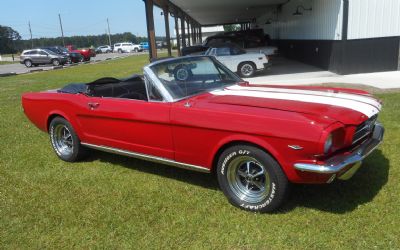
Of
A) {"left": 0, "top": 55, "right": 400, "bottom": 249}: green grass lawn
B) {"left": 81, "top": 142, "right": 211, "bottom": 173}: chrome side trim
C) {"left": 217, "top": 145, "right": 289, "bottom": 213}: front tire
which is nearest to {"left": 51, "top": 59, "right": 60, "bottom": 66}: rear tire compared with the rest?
{"left": 0, "top": 55, "right": 400, "bottom": 249}: green grass lawn

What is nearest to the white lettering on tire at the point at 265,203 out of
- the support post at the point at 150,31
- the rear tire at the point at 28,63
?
the support post at the point at 150,31

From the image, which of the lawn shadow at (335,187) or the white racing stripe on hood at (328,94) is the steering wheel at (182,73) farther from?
the lawn shadow at (335,187)

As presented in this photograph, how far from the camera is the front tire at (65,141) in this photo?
210 inches

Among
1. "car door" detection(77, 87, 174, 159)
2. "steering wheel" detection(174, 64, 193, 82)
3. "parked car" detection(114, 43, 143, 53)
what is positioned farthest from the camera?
"parked car" detection(114, 43, 143, 53)

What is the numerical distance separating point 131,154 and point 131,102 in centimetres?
61

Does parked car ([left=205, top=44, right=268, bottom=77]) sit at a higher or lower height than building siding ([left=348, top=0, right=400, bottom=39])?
lower

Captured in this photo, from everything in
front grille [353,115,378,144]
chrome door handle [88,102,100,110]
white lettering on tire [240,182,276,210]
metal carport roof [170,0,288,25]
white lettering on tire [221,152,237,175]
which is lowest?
white lettering on tire [240,182,276,210]

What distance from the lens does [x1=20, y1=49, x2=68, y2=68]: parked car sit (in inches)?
1296

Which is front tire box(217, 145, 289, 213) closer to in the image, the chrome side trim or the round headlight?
the chrome side trim

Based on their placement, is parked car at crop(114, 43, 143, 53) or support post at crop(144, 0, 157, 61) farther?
parked car at crop(114, 43, 143, 53)

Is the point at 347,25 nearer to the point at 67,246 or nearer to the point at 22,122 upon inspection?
the point at 22,122

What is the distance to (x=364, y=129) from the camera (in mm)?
3736

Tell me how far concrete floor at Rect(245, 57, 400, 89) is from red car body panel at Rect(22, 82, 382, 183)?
760 centimetres

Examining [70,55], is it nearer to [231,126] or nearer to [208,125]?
[208,125]
